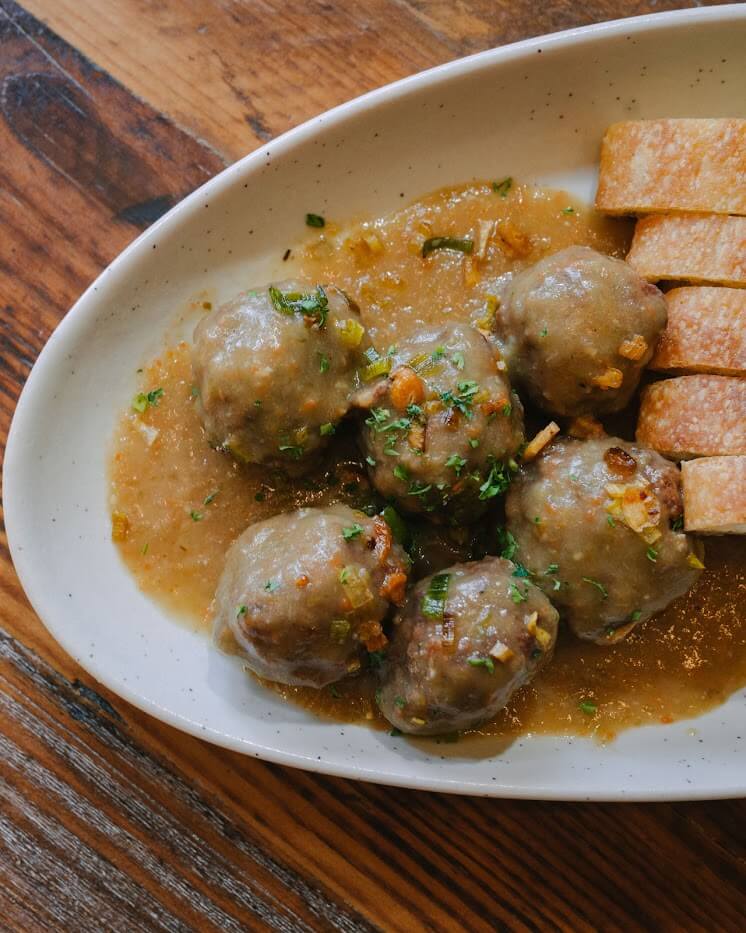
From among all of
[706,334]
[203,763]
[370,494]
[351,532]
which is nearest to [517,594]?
[351,532]

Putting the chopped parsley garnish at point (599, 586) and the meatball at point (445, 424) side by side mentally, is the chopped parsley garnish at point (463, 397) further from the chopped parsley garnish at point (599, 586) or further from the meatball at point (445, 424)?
the chopped parsley garnish at point (599, 586)

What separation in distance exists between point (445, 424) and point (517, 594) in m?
0.59

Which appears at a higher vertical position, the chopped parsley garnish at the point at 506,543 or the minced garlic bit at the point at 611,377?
the minced garlic bit at the point at 611,377

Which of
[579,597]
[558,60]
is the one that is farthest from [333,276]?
[579,597]

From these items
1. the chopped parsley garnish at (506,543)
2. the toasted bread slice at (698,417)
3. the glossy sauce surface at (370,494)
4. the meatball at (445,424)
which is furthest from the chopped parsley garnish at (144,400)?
the toasted bread slice at (698,417)

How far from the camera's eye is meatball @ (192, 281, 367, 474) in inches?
103

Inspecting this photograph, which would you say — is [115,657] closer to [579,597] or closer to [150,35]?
[579,597]

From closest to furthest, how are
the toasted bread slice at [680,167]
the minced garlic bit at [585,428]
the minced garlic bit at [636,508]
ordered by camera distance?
the minced garlic bit at [636,508], the minced garlic bit at [585,428], the toasted bread slice at [680,167]

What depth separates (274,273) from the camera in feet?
10.4

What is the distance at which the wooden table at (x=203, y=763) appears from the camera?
10.4 feet

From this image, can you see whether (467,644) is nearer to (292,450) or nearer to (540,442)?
(540,442)

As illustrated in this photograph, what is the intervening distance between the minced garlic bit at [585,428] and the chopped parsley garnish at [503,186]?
3.31 ft

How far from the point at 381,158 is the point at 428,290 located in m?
0.53

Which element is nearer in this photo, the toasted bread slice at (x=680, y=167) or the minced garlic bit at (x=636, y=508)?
the minced garlic bit at (x=636, y=508)
